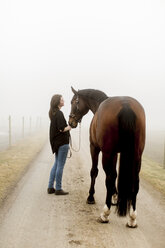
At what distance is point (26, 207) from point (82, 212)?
1.16 metres

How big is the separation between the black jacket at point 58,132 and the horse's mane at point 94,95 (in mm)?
777

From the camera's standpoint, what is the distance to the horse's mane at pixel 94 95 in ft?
17.4

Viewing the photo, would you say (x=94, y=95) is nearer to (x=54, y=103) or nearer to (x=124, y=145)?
(x=54, y=103)

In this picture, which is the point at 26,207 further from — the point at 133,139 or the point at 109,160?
the point at 133,139

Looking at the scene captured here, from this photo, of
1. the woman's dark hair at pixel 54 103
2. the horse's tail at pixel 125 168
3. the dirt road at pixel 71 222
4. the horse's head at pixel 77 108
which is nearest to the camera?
the dirt road at pixel 71 222

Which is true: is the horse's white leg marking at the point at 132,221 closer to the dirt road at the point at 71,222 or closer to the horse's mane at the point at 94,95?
the dirt road at the point at 71,222

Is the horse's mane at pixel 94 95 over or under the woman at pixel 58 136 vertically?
over

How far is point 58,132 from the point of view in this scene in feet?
17.8

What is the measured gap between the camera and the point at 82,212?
432cm

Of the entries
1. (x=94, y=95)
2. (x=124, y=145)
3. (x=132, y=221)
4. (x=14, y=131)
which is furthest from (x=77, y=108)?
(x=14, y=131)

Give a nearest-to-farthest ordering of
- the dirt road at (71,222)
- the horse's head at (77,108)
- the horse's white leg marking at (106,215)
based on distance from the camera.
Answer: the dirt road at (71,222) < the horse's white leg marking at (106,215) < the horse's head at (77,108)

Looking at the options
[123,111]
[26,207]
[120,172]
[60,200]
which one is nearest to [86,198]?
[60,200]

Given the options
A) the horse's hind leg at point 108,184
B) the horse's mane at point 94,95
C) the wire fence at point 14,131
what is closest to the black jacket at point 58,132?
the horse's mane at point 94,95

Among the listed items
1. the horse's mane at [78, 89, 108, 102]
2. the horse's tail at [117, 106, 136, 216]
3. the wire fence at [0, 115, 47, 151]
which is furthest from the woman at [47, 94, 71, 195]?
the wire fence at [0, 115, 47, 151]
